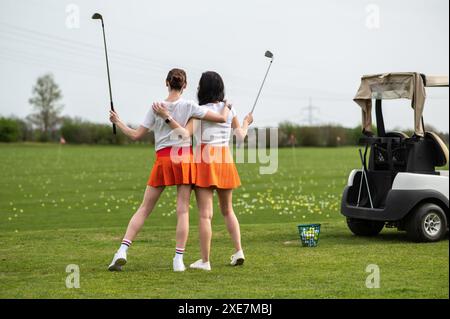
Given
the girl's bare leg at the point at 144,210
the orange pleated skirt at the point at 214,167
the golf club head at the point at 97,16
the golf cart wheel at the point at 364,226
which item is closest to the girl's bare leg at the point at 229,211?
the orange pleated skirt at the point at 214,167

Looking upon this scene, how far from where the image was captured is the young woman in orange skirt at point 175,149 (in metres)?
8.66

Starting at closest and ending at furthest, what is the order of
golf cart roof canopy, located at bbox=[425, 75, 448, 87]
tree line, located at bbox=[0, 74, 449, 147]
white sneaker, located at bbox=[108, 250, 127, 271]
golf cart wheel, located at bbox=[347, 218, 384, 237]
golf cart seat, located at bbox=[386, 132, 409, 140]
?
white sneaker, located at bbox=[108, 250, 127, 271], golf cart roof canopy, located at bbox=[425, 75, 448, 87], golf cart seat, located at bbox=[386, 132, 409, 140], golf cart wheel, located at bbox=[347, 218, 384, 237], tree line, located at bbox=[0, 74, 449, 147]

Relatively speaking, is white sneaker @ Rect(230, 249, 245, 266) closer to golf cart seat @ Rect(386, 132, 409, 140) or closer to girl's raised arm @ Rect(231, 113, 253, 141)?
girl's raised arm @ Rect(231, 113, 253, 141)

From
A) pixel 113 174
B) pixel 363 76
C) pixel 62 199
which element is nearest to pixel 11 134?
pixel 113 174

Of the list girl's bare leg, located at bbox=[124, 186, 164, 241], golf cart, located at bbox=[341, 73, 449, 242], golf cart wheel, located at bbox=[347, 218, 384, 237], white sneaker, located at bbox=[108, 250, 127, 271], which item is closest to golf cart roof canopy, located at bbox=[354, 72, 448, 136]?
golf cart, located at bbox=[341, 73, 449, 242]

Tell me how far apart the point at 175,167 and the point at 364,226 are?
3.96m

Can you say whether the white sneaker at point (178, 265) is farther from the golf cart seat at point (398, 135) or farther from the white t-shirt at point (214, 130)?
the golf cart seat at point (398, 135)

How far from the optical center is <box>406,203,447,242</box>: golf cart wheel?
10.8 metres

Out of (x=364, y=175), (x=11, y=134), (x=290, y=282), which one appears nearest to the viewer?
(x=290, y=282)

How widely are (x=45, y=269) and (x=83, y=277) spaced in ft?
2.46

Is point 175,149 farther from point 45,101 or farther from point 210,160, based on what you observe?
point 45,101

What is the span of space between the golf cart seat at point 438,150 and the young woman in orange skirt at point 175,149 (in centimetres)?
358
